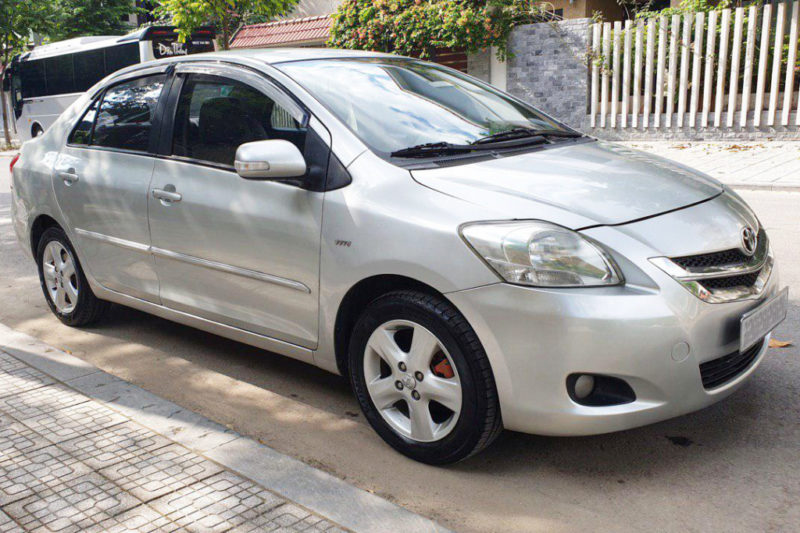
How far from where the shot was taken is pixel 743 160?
Answer: 12.0 metres

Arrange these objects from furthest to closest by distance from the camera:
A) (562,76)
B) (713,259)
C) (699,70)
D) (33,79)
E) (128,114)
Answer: (33,79) < (562,76) < (699,70) < (128,114) < (713,259)

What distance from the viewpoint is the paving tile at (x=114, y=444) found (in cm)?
315

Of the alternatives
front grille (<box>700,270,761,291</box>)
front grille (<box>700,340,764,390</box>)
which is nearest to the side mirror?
front grille (<box>700,270,761,291</box>)

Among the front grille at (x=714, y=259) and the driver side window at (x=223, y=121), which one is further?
the driver side window at (x=223, y=121)

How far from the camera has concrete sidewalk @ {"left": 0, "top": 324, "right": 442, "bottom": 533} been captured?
8.79ft

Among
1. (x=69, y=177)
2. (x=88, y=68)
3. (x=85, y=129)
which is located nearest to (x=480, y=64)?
(x=88, y=68)

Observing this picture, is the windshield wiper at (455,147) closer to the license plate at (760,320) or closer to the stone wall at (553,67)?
the license plate at (760,320)

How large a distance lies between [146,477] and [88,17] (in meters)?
31.1

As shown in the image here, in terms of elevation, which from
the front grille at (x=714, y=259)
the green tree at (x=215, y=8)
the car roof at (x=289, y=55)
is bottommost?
the front grille at (x=714, y=259)

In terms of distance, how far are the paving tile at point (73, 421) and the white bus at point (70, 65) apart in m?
18.6

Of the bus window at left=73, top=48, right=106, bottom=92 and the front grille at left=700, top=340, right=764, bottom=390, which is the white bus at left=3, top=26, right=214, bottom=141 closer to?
the bus window at left=73, top=48, right=106, bottom=92

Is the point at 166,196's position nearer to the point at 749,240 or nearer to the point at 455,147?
the point at 455,147

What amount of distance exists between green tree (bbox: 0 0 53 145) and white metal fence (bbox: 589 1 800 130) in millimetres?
19097

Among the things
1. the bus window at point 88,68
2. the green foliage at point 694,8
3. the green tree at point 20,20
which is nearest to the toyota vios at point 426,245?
the green foliage at point 694,8
